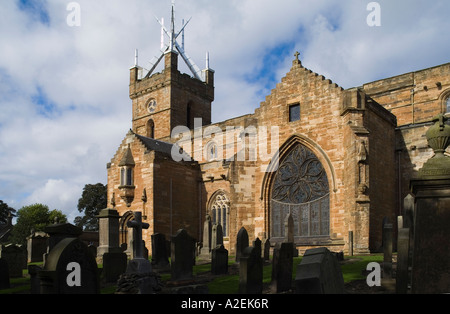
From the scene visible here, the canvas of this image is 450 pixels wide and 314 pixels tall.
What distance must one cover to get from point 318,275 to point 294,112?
17.8 metres

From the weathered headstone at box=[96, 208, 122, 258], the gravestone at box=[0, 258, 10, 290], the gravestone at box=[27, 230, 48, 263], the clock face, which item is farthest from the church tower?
the gravestone at box=[0, 258, 10, 290]

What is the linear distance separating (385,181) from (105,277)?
577 inches

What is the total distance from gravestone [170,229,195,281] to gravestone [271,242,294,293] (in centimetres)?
247

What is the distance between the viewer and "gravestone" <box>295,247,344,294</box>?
709 centimetres

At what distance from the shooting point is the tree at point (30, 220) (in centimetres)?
4941

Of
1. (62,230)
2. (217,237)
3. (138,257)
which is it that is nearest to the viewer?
(138,257)

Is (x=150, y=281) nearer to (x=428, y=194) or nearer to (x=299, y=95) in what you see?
(x=428, y=194)

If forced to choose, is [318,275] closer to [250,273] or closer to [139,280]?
[250,273]

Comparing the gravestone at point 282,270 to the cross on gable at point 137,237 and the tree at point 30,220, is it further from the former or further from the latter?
the tree at point 30,220

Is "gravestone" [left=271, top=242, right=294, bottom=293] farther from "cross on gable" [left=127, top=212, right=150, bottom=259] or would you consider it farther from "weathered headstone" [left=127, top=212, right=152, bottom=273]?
"cross on gable" [left=127, top=212, right=150, bottom=259]

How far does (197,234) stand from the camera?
104 ft

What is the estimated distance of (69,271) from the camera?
28.5 feet

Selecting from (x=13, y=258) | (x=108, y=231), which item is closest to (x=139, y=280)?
(x=108, y=231)
